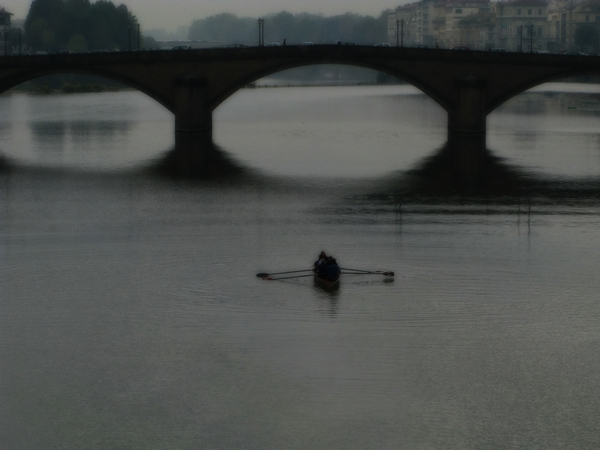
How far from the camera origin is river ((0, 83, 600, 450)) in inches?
608

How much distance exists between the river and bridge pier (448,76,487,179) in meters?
8.14

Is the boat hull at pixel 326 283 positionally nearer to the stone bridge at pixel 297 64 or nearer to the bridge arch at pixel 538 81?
the stone bridge at pixel 297 64

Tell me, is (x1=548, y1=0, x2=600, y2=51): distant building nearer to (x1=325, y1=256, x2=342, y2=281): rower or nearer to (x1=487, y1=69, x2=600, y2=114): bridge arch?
(x1=487, y1=69, x2=600, y2=114): bridge arch

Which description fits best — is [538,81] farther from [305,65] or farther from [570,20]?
[570,20]

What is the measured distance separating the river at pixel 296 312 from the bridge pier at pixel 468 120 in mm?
8145

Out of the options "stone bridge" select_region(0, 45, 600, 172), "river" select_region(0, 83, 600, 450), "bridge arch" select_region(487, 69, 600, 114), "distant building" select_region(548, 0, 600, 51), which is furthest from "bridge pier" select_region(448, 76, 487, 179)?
"distant building" select_region(548, 0, 600, 51)

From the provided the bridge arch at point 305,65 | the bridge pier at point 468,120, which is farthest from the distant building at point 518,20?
the bridge arch at point 305,65

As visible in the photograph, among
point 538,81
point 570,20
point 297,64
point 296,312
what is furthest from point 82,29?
point 296,312

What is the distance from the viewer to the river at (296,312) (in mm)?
15445

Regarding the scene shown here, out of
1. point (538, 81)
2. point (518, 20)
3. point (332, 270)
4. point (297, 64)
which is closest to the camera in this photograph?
point (332, 270)

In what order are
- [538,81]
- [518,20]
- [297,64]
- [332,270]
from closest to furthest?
[332,270], [538,81], [297,64], [518,20]

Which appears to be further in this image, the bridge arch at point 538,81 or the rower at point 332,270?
the bridge arch at point 538,81

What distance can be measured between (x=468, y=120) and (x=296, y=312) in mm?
35168

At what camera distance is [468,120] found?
5409 centimetres
